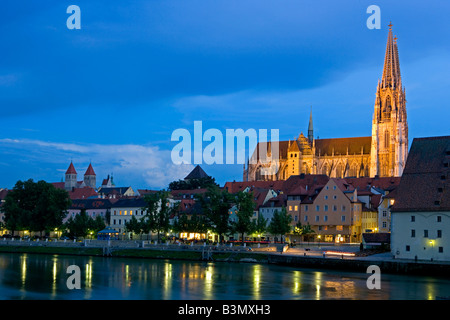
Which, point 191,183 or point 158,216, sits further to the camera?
point 191,183

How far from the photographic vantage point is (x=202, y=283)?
59281 mm

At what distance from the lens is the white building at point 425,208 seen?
6969 cm

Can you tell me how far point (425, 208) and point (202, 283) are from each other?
27.0 m

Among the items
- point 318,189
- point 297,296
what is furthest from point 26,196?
point 297,296

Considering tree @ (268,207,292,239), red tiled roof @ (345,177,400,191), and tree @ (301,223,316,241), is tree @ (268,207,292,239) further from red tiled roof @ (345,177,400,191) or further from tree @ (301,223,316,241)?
red tiled roof @ (345,177,400,191)

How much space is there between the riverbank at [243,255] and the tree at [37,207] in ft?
30.3

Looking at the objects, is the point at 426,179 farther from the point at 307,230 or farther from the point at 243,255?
the point at 307,230

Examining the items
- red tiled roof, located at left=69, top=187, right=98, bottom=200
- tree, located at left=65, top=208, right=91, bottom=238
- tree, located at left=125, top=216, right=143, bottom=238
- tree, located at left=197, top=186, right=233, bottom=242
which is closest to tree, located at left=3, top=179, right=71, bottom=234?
tree, located at left=65, top=208, right=91, bottom=238

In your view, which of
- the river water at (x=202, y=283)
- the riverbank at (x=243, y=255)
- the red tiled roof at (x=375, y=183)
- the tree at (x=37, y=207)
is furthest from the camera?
the red tiled roof at (x=375, y=183)

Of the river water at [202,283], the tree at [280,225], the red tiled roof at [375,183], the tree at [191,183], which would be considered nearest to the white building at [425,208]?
the river water at [202,283]

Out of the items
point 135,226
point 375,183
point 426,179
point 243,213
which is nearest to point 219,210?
point 243,213

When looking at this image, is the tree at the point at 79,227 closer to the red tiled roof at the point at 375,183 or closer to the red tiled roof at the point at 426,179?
the red tiled roof at the point at 375,183

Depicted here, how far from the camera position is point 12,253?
338 ft

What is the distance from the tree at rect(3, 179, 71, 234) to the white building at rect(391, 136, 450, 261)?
218 feet
